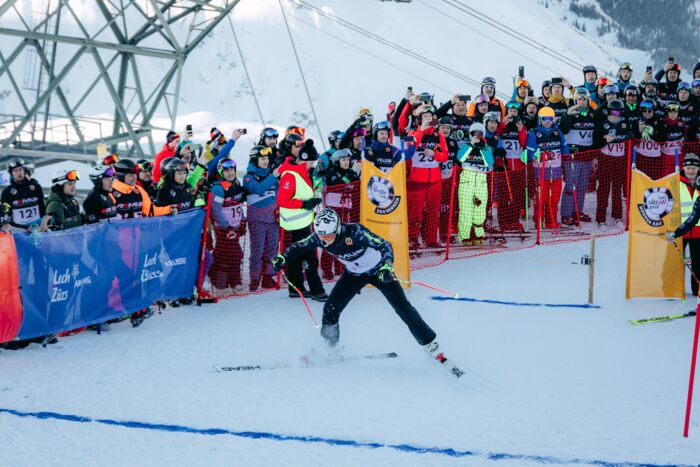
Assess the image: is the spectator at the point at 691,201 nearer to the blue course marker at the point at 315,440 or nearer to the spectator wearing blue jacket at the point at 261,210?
the blue course marker at the point at 315,440

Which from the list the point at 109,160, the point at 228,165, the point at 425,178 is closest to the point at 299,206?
the point at 228,165

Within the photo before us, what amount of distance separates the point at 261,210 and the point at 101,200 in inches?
83.3

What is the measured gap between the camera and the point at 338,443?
6.34m

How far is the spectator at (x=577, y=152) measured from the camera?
1366 cm

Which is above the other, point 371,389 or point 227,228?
point 227,228

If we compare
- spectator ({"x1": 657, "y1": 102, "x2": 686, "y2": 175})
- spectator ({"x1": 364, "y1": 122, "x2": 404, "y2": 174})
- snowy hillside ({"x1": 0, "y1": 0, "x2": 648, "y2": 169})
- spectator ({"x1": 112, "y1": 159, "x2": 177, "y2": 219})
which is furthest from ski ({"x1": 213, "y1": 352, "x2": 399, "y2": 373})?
snowy hillside ({"x1": 0, "y1": 0, "x2": 648, "y2": 169})

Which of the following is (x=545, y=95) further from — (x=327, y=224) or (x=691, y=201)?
(x=327, y=224)

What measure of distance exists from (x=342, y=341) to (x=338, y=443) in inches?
108

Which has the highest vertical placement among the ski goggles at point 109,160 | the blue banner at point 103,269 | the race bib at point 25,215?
the ski goggles at point 109,160

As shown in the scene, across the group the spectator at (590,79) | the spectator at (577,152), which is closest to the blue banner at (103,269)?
the spectator at (577,152)

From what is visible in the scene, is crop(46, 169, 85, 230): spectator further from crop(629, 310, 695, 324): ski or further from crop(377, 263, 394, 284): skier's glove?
crop(629, 310, 695, 324): ski

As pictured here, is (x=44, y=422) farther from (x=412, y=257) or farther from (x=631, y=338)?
(x=412, y=257)

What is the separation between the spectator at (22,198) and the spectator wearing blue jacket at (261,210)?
2512 millimetres

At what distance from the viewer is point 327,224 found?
26.1 feet
